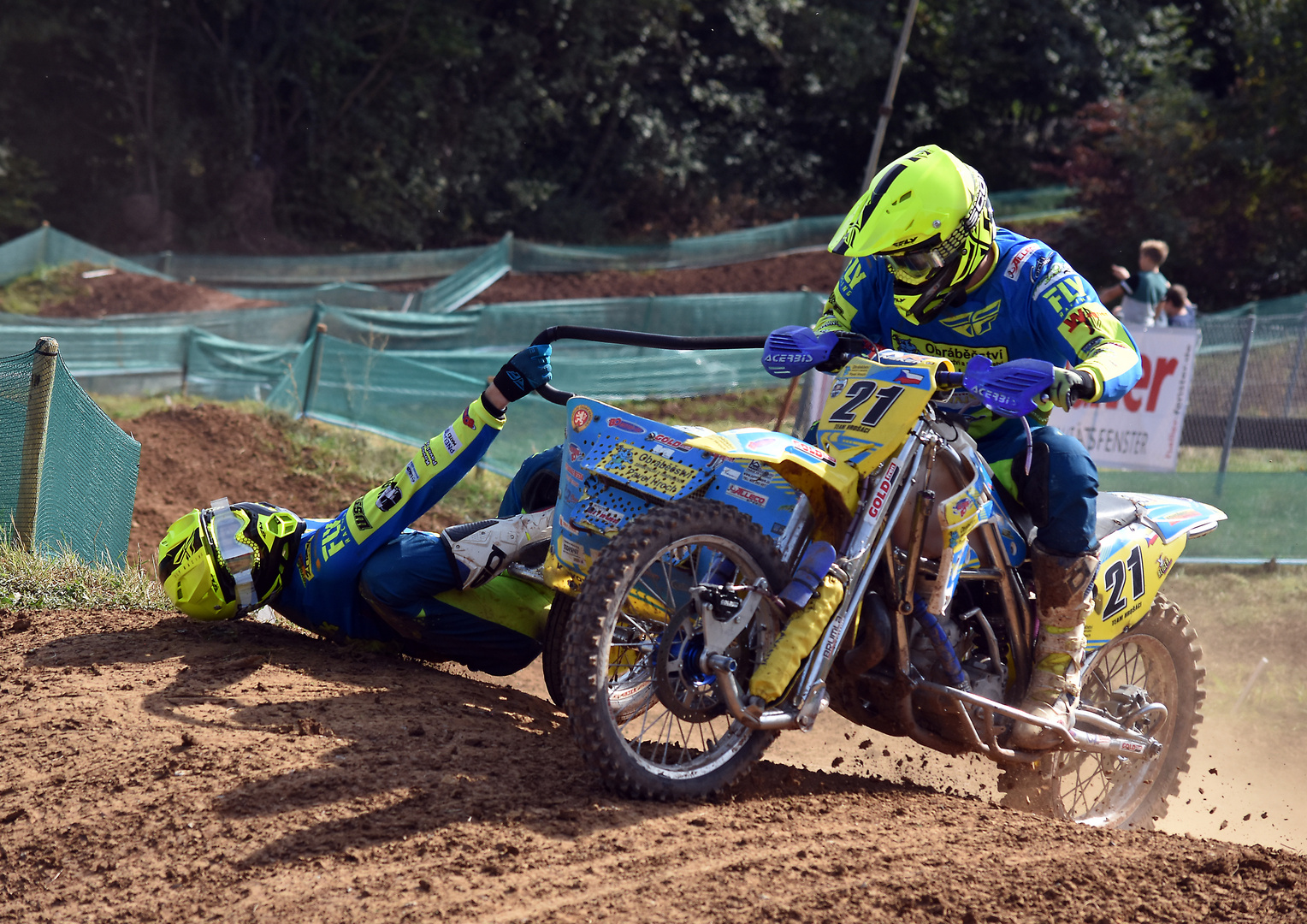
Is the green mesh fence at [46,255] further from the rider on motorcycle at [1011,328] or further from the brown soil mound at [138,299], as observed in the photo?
the rider on motorcycle at [1011,328]

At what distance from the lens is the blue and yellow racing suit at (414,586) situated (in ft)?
15.5

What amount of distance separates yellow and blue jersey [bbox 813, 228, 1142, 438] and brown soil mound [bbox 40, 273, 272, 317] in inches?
630

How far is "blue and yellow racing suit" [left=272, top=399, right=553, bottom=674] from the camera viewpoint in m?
4.73

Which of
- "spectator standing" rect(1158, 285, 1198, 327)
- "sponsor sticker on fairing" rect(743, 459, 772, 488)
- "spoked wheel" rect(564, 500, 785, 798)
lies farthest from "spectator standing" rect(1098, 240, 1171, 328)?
"spoked wheel" rect(564, 500, 785, 798)

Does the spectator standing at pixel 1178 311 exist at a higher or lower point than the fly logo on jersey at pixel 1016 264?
higher

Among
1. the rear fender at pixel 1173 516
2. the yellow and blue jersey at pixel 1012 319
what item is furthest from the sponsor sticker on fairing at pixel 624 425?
the rear fender at pixel 1173 516

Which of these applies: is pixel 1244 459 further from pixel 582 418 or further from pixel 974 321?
pixel 582 418

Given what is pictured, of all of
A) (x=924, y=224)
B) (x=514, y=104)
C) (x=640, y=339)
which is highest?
(x=514, y=104)

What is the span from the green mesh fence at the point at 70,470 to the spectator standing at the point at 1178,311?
31.2 ft

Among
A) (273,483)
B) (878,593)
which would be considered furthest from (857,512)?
(273,483)

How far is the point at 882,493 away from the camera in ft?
12.1

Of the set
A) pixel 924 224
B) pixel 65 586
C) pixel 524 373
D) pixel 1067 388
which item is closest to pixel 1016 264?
pixel 924 224

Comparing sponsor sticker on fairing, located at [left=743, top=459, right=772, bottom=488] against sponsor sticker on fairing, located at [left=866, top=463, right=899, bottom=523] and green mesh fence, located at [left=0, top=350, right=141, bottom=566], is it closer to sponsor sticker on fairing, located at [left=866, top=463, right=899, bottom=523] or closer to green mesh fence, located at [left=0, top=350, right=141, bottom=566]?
sponsor sticker on fairing, located at [left=866, top=463, right=899, bottom=523]

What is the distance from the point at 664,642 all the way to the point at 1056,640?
1591 millimetres
